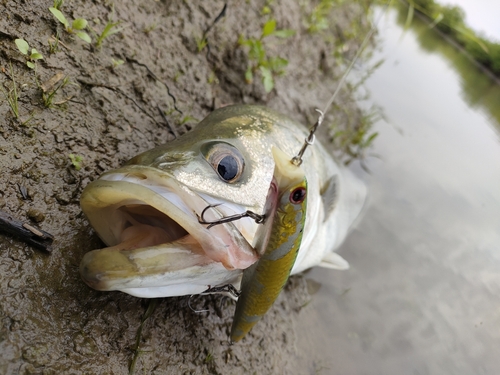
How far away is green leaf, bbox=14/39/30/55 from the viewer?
6.56ft

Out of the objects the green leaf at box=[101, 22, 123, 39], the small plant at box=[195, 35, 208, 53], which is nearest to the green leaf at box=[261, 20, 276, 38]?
the small plant at box=[195, 35, 208, 53]

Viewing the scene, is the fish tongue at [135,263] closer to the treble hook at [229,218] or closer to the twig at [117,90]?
the treble hook at [229,218]

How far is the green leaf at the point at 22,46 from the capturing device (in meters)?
2.00

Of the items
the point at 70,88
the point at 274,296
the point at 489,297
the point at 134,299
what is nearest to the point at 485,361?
the point at 489,297

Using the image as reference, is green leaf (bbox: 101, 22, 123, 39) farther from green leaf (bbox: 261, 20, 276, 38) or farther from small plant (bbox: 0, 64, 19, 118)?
green leaf (bbox: 261, 20, 276, 38)

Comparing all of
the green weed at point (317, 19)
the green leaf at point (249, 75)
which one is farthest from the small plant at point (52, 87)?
the green weed at point (317, 19)

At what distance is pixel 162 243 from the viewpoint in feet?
4.71

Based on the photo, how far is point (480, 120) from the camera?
7914 millimetres

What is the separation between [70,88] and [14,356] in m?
1.52

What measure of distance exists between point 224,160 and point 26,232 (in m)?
0.96

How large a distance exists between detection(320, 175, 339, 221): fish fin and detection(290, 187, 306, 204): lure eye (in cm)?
142

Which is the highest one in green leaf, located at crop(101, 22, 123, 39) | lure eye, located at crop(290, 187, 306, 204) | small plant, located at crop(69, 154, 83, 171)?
lure eye, located at crop(290, 187, 306, 204)

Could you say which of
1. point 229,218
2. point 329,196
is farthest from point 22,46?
point 329,196

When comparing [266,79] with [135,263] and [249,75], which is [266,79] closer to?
[249,75]
